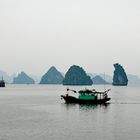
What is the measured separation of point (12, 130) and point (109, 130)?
658 inches

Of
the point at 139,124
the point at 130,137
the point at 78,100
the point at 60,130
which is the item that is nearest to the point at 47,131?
the point at 60,130

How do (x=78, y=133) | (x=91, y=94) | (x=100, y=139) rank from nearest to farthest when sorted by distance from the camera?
(x=100, y=139) < (x=78, y=133) < (x=91, y=94)

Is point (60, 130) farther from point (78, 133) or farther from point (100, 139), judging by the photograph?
point (100, 139)

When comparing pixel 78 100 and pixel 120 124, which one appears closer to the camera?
pixel 120 124

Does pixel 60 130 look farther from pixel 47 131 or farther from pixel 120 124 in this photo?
pixel 120 124

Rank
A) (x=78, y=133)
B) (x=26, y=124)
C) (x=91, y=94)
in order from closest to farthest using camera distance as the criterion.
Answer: (x=78, y=133), (x=26, y=124), (x=91, y=94)

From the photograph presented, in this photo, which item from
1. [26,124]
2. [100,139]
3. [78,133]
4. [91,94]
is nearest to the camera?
[100,139]

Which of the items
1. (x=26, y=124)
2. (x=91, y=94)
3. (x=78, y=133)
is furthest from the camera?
(x=91, y=94)

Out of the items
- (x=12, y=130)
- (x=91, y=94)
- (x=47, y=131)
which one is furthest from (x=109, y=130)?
(x=91, y=94)

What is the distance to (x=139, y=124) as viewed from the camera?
73.4 metres

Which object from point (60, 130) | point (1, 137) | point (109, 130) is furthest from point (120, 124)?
point (1, 137)

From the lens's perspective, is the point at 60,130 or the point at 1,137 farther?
the point at 60,130

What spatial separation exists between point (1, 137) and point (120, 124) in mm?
26290

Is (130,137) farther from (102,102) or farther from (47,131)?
(102,102)
